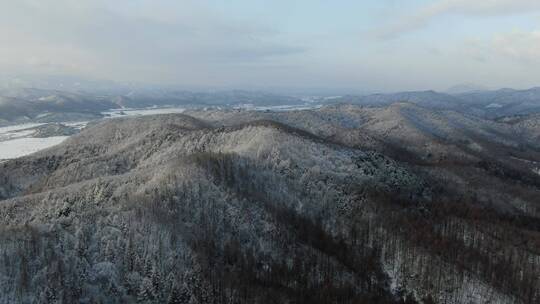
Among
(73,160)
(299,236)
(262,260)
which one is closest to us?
(262,260)

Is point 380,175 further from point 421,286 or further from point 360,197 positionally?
point 421,286

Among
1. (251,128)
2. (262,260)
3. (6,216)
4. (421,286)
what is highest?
(251,128)

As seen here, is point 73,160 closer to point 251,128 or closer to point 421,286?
point 251,128

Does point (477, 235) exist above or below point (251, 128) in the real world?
below

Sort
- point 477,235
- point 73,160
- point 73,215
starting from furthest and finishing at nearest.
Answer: point 73,160, point 477,235, point 73,215

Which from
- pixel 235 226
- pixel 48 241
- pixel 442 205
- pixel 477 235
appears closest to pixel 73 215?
pixel 48 241

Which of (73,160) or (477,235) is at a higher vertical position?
(73,160)

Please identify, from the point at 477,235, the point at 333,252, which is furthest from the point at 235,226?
the point at 477,235

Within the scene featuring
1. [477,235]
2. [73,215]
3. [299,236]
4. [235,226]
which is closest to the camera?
[73,215]

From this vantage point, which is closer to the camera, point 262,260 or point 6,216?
point 262,260
